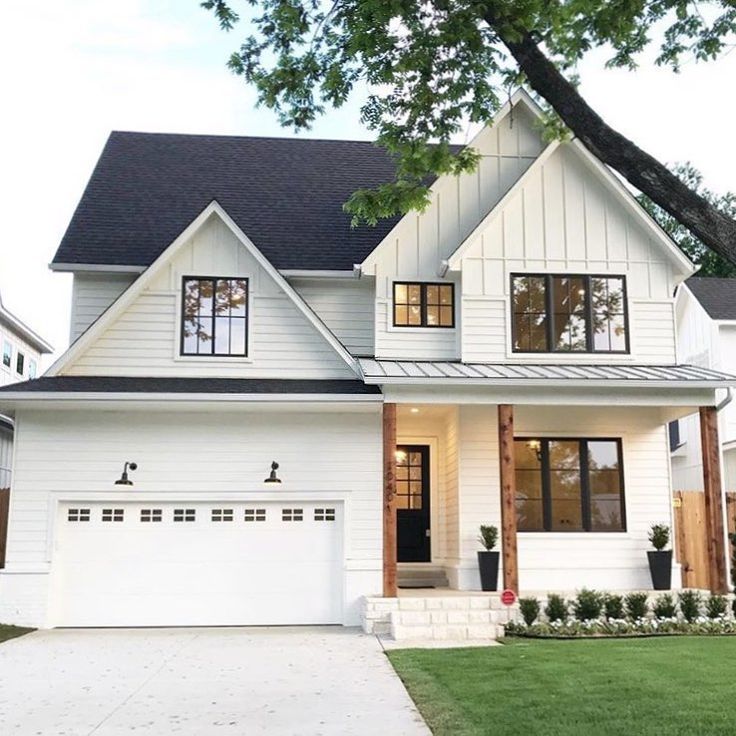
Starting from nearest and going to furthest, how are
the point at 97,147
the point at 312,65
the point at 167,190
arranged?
the point at 312,65
the point at 167,190
the point at 97,147

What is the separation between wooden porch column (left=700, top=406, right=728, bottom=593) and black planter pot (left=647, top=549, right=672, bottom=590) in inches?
46.6

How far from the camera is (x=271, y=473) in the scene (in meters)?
13.7

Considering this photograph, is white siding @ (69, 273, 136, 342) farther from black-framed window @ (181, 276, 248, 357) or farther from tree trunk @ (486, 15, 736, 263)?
tree trunk @ (486, 15, 736, 263)

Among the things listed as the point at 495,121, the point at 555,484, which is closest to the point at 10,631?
the point at 555,484

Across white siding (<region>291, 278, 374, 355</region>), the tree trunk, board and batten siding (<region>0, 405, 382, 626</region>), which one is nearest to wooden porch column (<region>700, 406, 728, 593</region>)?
board and batten siding (<region>0, 405, 382, 626</region>)

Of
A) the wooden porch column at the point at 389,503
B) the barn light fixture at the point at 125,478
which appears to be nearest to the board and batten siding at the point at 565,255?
the wooden porch column at the point at 389,503

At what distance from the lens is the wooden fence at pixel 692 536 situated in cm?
1547

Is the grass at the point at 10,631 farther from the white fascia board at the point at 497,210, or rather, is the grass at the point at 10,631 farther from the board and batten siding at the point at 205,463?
the white fascia board at the point at 497,210

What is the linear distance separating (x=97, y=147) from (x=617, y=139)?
15.9 m

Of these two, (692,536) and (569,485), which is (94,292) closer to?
(569,485)

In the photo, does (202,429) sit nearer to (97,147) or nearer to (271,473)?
(271,473)

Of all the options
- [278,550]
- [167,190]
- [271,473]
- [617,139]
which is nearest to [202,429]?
[271,473]

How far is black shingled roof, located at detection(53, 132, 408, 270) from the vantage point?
15.8 m

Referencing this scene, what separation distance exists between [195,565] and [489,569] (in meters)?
4.71
